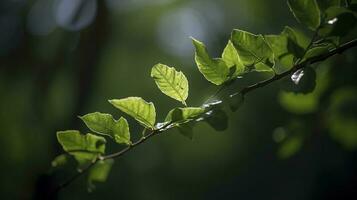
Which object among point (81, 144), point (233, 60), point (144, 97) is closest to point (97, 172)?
point (81, 144)

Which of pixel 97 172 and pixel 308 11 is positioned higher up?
pixel 308 11

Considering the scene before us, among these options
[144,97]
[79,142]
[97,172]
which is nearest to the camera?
[79,142]

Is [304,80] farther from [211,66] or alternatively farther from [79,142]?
[79,142]

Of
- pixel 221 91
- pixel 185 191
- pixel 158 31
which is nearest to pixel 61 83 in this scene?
pixel 185 191

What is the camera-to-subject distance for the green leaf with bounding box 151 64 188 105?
65cm

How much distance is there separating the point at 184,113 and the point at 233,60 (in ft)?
0.33

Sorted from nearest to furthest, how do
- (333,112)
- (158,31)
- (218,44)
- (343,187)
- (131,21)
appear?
(333,112), (343,187), (218,44), (131,21), (158,31)

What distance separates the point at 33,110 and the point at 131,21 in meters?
1.73

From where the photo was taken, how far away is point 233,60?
65 cm

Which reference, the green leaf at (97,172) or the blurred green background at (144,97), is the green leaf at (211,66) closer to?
the green leaf at (97,172)

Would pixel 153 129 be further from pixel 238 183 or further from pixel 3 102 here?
pixel 238 183

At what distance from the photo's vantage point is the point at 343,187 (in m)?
1.98

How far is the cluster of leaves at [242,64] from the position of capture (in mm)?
598

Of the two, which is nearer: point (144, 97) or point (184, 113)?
point (184, 113)
